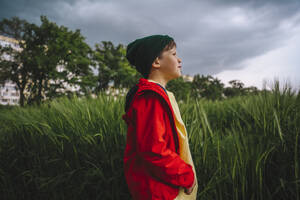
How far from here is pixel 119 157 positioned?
5.74ft

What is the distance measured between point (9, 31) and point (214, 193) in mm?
25745

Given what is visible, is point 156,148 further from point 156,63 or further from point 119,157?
point 119,157

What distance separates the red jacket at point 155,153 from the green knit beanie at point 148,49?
0.18 m

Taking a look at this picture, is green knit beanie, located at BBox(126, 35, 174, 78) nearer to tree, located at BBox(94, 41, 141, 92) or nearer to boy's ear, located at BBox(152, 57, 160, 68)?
boy's ear, located at BBox(152, 57, 160, 68)

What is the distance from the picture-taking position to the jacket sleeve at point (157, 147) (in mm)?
751

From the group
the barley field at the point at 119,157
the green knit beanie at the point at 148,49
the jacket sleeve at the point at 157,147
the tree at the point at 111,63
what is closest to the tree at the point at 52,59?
the tree at the point at 111,63

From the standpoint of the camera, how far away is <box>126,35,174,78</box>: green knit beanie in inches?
40.0

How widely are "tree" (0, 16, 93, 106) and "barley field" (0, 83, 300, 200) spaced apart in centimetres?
777

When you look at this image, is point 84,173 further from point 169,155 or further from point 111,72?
point 111,72

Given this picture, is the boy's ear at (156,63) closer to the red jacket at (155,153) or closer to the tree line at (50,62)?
the red jacket at (155,153)

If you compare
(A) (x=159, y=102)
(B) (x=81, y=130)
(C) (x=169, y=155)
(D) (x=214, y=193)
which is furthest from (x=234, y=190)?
(B) (x=81, y=130)

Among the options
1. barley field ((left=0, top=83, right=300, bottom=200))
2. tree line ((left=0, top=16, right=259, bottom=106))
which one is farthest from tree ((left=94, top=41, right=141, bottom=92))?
barley field ((left=0, top=83, right=300, bottom=200))

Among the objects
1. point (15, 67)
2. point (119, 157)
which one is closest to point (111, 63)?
point (15, 67)

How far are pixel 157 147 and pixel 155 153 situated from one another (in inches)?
1.0
